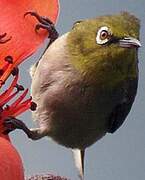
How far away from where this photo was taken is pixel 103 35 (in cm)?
144

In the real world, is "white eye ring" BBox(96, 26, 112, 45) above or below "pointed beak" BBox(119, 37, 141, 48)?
above

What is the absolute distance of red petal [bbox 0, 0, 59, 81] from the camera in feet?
2.93

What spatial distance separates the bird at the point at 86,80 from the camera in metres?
1.44

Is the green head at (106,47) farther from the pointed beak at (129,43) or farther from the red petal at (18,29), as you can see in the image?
the red petal at (18,29)

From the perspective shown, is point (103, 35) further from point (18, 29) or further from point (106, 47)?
point (18, 29)

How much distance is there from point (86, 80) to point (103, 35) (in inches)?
8.3

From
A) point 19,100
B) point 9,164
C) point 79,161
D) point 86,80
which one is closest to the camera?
point 9,164

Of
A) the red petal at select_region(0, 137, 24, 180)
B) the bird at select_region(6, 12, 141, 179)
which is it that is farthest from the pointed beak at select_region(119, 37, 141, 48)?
the red petal at select_region(0, 137, 24, 180)

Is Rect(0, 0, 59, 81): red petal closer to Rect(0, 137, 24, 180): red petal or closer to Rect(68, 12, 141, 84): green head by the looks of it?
Rect(0, 137, 24, 180): red petal

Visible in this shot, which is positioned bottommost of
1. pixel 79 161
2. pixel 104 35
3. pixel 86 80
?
pixel 79 161

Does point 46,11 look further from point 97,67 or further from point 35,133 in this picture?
point 35,133

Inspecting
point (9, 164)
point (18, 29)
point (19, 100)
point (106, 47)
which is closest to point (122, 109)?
point (106, 47)

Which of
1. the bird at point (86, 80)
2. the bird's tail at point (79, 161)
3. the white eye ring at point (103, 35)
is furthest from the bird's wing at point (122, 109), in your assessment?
the white eye ring at point (103, 35)

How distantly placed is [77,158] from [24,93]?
95 cm
